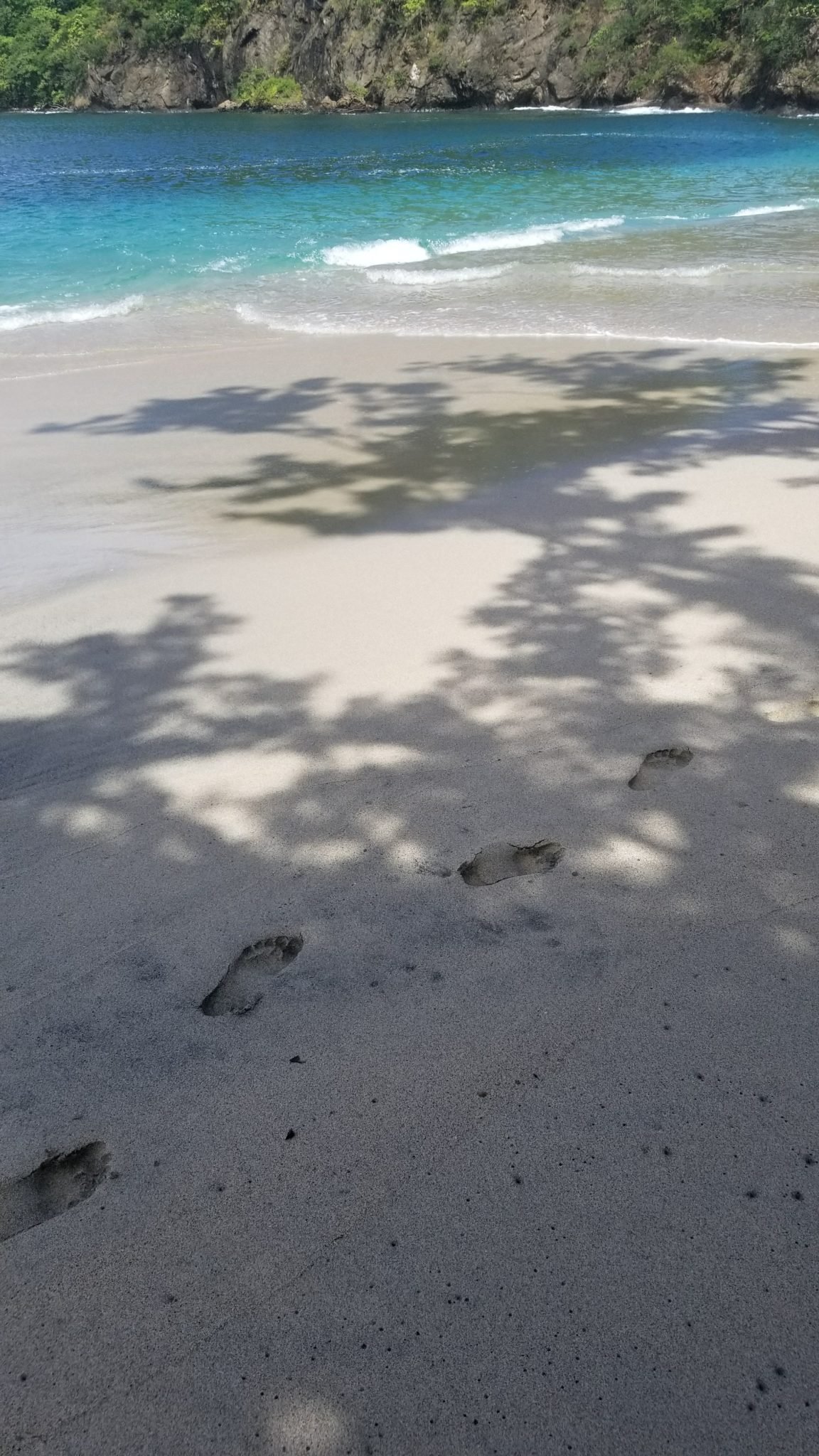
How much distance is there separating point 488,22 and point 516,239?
53056 millimetres

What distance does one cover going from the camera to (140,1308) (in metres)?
1.74

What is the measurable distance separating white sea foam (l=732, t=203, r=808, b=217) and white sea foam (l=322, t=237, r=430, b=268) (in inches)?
234

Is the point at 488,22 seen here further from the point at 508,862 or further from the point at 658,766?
the point at 508,862

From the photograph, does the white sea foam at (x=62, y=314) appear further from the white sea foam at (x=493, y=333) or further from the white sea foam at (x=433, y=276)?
the white sea foam at (x=433, y=276)

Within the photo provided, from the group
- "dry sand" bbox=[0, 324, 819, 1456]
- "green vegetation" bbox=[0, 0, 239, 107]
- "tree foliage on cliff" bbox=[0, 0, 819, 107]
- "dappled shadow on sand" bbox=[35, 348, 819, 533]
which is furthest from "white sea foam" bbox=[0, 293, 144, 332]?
"green vegetation" bbox=[0, 0, 239, 107]

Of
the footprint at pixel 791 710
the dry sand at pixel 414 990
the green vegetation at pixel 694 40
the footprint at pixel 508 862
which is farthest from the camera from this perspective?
the green vegetation at pixel 694 40

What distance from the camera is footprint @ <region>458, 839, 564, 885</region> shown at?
108 inches

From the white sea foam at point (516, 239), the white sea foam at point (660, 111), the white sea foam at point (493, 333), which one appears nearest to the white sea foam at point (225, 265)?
the white sea foam at point (516, 239)

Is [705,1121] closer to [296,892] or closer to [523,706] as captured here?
[296,892]

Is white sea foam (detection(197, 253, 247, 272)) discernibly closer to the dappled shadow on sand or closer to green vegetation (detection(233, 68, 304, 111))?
the dappled shadow on sand

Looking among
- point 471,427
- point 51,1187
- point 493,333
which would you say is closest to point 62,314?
point 493,333

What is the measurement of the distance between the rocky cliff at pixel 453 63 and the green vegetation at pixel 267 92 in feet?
1.17

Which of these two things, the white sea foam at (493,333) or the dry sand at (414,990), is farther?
the white sea foam at (493,333)

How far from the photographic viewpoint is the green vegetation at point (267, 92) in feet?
231
